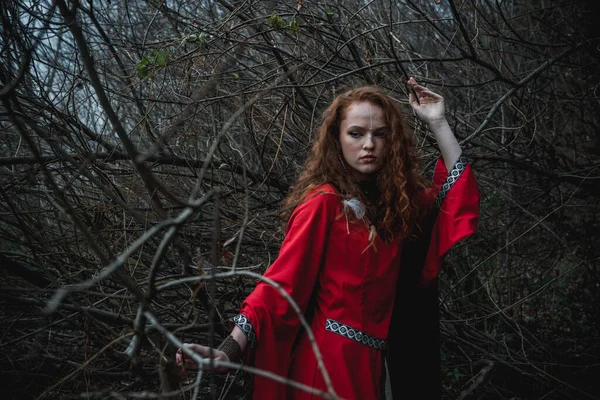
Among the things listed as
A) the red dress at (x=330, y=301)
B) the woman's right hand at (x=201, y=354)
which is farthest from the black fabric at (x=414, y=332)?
the woman's right hand at (x=201, y=354)

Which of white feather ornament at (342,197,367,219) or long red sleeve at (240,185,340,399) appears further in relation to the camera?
white feather ornament at (342,197,367,219)

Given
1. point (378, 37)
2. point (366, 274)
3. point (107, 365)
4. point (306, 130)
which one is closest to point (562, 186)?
point (378, 37)

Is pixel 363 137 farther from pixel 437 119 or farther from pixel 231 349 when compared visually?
pixel 231 349

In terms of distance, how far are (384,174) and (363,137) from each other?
19cm

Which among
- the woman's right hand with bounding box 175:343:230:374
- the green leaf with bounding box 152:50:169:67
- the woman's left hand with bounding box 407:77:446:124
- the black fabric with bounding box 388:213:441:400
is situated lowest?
the black fabric with bounding box 388:213:441:400

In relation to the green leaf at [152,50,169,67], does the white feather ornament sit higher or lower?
lower

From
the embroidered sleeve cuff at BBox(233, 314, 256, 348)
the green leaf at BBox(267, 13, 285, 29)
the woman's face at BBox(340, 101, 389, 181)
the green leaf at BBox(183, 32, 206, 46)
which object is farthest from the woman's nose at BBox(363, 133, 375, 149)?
the green leaf at BBox(183, 32, 206, 46)

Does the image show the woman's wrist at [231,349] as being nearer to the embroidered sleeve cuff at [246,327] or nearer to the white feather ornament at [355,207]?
the embroidered sleeve cuff at [246,327]

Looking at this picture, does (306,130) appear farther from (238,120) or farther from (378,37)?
(378,37)

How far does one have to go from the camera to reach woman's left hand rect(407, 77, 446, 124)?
7.85ft

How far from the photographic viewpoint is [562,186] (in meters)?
5.26

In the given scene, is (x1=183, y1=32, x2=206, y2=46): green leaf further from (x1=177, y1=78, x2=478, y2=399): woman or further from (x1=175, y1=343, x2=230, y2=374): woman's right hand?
(x1=175, y1=343, x2=230, y2=374): woman's right hand

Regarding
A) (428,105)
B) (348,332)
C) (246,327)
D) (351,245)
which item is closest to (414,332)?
(348,332)

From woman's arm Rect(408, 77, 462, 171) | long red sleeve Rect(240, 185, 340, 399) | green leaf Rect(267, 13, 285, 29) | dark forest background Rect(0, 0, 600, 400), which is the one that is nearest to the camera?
long red sleeve Rect(240, 185, 340, 399)
